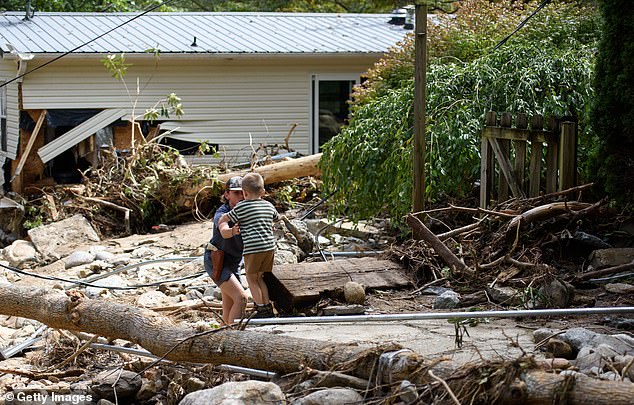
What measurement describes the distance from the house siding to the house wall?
1.97 feet

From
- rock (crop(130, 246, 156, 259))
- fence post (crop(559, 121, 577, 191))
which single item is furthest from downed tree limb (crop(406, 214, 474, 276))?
rock (crop(130, 246, 156, 259))

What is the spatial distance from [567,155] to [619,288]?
203 centimetres

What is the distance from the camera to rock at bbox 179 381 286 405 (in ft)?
17.8

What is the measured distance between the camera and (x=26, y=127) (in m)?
18.1

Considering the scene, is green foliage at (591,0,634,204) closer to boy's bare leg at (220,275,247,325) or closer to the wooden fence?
the wooden fence

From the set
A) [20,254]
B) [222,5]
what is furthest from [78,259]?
[222,5]

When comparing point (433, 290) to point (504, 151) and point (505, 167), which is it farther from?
point (504, 151)

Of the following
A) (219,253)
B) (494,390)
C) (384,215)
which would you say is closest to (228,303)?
(219,253)

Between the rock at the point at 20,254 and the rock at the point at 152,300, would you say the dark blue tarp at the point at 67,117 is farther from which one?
the rock at the point at 152,300

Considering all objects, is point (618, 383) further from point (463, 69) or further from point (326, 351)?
point (463, 69)

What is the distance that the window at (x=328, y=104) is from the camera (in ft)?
64.7

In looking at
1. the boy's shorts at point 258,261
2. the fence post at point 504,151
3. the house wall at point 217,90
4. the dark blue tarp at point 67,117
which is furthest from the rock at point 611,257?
the dark blue tarp at point 67,117

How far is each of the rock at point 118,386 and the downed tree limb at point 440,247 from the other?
3.39 metres

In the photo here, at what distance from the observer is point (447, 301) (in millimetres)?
8141
